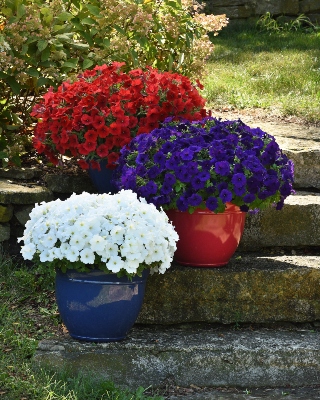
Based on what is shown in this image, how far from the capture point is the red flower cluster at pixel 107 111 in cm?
369

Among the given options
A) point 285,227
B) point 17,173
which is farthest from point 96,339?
point 17,173

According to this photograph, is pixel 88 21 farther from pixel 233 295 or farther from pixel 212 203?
pixel 233 295

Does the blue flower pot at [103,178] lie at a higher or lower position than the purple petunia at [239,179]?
lower

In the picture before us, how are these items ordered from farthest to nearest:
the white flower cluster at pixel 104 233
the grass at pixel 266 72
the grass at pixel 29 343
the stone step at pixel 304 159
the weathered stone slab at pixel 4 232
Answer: the grass at pixel 266 72 → the stone step at pixel 304 159 → the weathered stone slab at pixel 4 232 → the white flower cluster at pixel 104 233 → the grass at pixel 29 343

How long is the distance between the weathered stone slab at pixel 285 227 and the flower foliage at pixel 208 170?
0.45 metres

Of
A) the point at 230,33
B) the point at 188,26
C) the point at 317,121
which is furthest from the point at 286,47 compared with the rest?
the point at 188,26

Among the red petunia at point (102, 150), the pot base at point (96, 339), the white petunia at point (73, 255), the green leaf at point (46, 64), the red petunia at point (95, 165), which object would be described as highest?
the green leaf at point (46, 64)

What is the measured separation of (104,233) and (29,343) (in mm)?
627

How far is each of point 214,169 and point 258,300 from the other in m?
0.67

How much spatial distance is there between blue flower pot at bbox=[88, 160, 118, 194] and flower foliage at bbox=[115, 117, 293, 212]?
1.49 feet

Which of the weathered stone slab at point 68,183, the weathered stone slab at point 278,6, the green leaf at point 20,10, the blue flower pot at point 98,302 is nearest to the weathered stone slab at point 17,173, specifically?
the weathered stone slab at point 68,183

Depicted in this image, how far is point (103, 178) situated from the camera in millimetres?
3912

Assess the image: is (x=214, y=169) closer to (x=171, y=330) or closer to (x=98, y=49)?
Result: (x=171, y=330)

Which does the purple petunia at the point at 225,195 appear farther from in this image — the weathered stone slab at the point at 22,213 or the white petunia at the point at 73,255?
the weathered stone slab at the point at 22,213
